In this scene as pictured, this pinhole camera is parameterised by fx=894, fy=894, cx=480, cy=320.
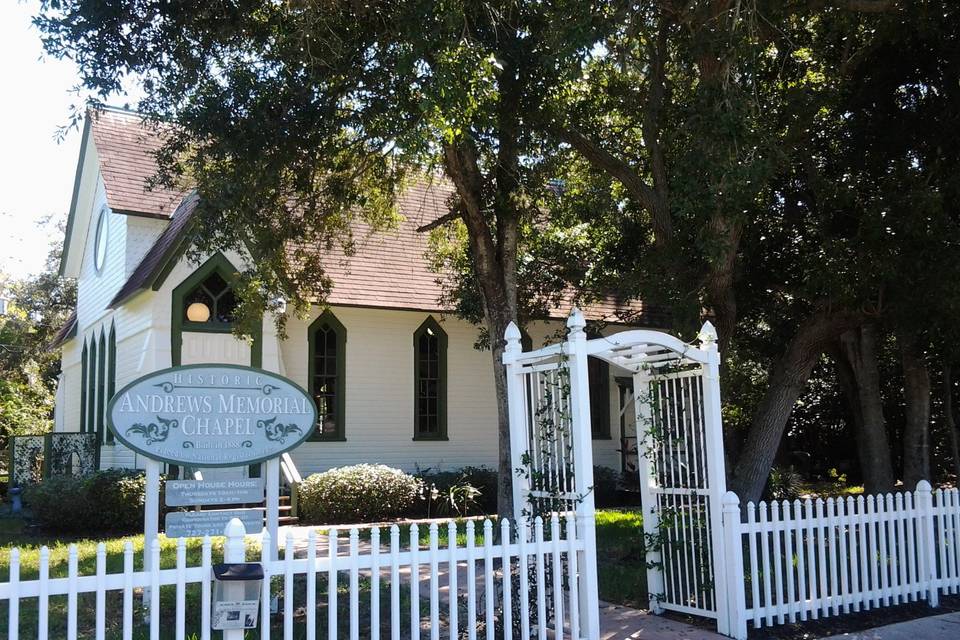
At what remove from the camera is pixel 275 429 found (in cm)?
802

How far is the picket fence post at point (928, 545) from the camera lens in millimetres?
9734

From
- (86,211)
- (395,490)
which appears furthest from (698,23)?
(86,211)

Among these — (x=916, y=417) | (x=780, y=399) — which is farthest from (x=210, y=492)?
(x=916, y=417)

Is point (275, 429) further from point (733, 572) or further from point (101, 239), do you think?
point (101, 239)

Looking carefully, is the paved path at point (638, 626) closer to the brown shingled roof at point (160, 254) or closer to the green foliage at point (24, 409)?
the brown shingled roof at point (160, 254)

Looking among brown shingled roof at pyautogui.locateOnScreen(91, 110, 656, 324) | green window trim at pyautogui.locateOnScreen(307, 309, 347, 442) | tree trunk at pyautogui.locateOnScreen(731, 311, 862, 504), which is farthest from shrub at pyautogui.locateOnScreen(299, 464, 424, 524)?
tree trunk at pyautogui.locateOnScreen(731, 311, 862, 504)

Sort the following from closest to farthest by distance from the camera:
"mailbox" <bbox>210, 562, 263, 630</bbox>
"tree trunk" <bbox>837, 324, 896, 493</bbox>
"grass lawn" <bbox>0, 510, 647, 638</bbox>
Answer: "mailbox" <bbox>210, 562, 263, 630</bbox>
"grass lawn" <bbox>0, 510, 647, 638</bbox>
"tree trunk" <bbox>837, 324, 896, 493</bbox>

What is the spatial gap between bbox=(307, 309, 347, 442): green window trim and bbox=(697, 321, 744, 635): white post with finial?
11881mm

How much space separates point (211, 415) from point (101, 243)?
15.7 meters

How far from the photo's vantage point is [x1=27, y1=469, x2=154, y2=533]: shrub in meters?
14.9

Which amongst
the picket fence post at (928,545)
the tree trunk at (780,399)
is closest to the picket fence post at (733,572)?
the picket fence post at (928,545)

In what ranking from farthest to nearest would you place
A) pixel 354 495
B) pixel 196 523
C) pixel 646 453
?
1. pixel 354 495
2. pixel 646 453
3. pixel 196 523

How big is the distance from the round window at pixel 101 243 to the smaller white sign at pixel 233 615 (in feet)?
56.3

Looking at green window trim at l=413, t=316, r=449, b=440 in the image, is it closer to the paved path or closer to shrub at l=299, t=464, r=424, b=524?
shrub at l=299, t=464, r=424, b=524
